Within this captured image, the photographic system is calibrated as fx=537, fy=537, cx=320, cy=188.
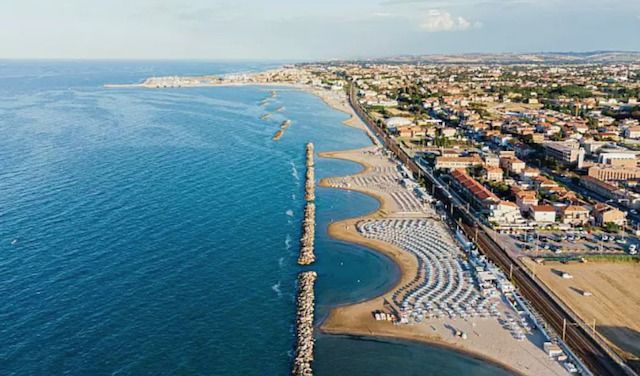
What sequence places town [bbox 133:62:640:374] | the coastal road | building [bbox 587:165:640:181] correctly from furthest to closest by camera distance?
building [bbox 587:165:640:181]
town [bbox 133:62:640:374]
the coastal road

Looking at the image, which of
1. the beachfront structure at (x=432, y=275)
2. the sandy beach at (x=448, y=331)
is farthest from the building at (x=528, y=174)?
the sandy beach at (x=448, y=331)

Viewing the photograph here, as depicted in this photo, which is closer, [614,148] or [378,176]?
[378,176]

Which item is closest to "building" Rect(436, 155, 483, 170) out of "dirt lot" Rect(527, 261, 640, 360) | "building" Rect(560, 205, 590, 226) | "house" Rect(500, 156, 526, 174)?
"house" Rect(500, 156, 526, 174)

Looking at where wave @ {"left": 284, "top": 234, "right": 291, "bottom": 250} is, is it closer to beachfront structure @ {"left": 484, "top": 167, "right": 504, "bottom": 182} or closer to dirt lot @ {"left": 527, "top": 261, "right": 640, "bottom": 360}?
dirt lot @ {"left": 527, "top": 261, "right": 640, "bottom": 360}

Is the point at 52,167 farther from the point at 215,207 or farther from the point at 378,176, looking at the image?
the point at 378,176

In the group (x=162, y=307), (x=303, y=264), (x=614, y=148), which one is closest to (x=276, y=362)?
(x=162, y=307)
